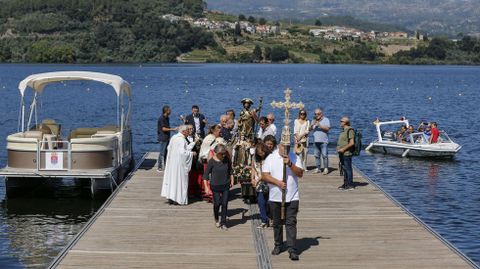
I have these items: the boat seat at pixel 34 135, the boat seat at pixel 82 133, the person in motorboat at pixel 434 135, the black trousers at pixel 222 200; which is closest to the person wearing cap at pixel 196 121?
the boat seat at pixel 34 135

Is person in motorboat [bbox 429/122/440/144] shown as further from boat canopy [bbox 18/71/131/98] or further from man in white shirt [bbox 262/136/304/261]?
man in white shirt [bbox 262/136/304/261]

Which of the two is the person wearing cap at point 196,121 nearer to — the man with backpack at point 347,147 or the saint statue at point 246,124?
the saint statue at point 246,124

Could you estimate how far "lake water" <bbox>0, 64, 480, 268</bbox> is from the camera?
21.0 metres

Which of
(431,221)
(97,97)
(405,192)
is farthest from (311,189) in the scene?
(97,97)

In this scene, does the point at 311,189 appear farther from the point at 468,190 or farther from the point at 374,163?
the point at 374,163

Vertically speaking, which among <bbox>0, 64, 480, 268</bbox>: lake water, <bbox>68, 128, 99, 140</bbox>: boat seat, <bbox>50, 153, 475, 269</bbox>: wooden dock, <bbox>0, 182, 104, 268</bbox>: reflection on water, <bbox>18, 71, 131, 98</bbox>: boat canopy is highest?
<bbox>18, 71, 131, 98</bbox>: boat canopy

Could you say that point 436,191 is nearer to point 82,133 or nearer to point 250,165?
point 250,165

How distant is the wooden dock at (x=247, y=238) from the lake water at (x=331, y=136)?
2.11m

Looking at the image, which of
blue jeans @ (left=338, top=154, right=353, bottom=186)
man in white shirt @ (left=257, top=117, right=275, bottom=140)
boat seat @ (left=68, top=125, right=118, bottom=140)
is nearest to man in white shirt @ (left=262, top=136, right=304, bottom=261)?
man in white shirt @ (left=257, top=117, right=275, bottom=140)

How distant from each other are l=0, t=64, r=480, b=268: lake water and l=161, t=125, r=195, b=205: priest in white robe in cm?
269

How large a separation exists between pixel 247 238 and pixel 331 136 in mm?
32412

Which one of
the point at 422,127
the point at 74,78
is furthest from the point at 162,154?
the point at 422,127

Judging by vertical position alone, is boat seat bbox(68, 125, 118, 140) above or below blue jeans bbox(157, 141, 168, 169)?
above

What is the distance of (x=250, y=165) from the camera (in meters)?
19.0
